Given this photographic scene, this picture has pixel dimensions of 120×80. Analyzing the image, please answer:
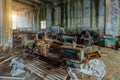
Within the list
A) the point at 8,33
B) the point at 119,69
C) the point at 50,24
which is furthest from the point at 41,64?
the point at 50,24

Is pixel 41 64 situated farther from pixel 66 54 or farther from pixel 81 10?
pixel 81 10

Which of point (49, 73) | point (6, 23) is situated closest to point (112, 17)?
point (49, 73)

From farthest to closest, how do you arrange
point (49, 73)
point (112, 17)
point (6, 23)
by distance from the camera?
point (112, 17) < point (6, 23) < point (49, 73)

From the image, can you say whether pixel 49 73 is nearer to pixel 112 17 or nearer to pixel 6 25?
pixel 6 25

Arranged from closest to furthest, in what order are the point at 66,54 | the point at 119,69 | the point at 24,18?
the point at 119,69, the point at 66,54, the point at 24,18

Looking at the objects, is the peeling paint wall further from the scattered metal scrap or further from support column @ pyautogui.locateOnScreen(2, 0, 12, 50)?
the scattered metal scrap

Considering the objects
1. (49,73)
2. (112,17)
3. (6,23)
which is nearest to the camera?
(49,73)

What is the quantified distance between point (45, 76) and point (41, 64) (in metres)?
1.18

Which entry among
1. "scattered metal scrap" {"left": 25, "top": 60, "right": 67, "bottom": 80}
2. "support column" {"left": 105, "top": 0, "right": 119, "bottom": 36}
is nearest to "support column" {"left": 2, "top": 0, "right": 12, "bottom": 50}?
"scattered metal scrap" {"left": 25, "top": 60, "right": 67, "bottom": 80}

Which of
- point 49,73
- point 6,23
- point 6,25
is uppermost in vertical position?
point 6,23

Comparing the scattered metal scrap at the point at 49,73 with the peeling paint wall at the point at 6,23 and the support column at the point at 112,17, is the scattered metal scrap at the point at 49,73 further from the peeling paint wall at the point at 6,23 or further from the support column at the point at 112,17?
the support column at the point at 112,17

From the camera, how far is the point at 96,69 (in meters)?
4.15

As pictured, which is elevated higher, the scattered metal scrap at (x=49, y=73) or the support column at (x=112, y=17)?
the support column at (x=112, y=17)

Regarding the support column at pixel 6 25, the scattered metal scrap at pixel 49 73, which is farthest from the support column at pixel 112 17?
the support column at pixel 6 25
